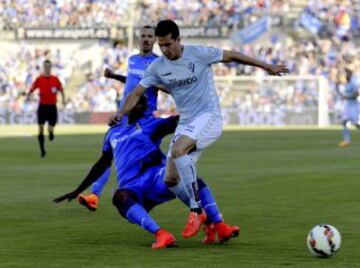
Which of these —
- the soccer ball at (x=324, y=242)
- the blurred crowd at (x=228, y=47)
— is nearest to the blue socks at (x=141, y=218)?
the soccer ball at (x=324, y=242)

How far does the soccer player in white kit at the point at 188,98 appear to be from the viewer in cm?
1128

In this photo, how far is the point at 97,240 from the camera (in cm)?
1181

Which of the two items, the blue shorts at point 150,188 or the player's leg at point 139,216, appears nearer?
the player's leg at point 139,216

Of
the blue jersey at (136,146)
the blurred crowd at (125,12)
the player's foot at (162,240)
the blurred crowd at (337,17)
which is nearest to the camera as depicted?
the player's foot at (162,240)

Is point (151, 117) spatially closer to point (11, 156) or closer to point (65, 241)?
point (65, 241)

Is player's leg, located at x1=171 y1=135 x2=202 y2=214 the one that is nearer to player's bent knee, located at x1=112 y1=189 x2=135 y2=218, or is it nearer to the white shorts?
the white shorts

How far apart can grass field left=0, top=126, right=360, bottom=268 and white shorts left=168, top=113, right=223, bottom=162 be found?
103 centimetres

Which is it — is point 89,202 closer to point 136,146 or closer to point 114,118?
point 136,146

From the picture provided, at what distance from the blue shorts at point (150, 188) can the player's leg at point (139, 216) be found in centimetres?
13

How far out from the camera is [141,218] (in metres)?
11.1

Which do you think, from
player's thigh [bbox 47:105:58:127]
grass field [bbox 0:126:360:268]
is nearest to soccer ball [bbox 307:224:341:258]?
grass field [bbox 0:126:360:268]

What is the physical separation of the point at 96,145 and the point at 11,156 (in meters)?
6.30

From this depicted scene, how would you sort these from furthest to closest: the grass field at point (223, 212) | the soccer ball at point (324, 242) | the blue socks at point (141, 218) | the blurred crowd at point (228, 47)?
1. the blurred crowd at point (228, 47)
2. the blue socks at point (141, 218)
3. the grass field at point (223, 212)
4. the soccer ball at point (324, 242)

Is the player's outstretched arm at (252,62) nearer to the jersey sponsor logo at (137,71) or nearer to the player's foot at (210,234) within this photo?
the player's foot at (210,234)
